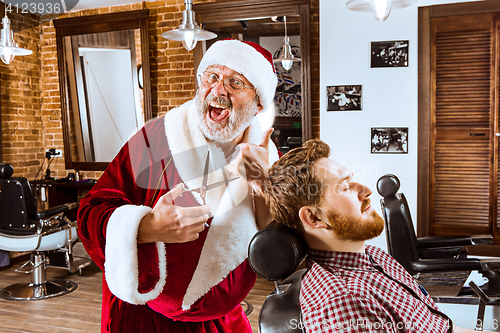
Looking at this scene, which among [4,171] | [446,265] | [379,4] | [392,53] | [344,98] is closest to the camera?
[446,265]

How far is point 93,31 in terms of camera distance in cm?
480

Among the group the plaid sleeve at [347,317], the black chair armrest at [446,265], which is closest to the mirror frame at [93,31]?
the black chair armrest at [446,265]

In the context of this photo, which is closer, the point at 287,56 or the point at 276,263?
the point at 276,263

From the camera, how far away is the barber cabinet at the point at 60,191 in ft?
15.1

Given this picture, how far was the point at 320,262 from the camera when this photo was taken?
3.99ft

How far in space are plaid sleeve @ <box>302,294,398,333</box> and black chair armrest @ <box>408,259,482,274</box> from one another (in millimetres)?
1529

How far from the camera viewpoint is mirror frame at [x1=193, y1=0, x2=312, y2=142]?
3943mm

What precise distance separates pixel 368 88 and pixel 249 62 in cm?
232

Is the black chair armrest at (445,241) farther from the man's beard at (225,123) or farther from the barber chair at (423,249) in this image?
the man's beard at (225,123)

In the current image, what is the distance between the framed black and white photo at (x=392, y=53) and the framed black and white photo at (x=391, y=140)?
0.52 metres

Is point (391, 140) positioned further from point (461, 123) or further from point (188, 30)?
point (188, 30)

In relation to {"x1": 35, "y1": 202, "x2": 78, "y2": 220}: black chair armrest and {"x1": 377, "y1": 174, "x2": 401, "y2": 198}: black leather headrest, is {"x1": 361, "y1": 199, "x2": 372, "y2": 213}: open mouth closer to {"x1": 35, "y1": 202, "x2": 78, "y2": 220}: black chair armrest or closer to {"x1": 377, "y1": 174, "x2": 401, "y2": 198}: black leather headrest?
{"x1": 377, "y1": 174, "x2": 401, "y2": 198}: black leather headrest

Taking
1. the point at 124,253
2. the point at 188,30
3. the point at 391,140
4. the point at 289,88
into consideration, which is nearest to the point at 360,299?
the point at 124,253

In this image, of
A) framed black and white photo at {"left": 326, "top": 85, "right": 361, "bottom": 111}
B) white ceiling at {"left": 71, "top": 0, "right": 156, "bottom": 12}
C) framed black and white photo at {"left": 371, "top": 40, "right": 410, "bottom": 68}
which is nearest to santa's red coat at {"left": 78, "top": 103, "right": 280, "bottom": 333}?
framed black and white photo at {"left": 326, "top": 85, "right": 361, "bottom": 111}
